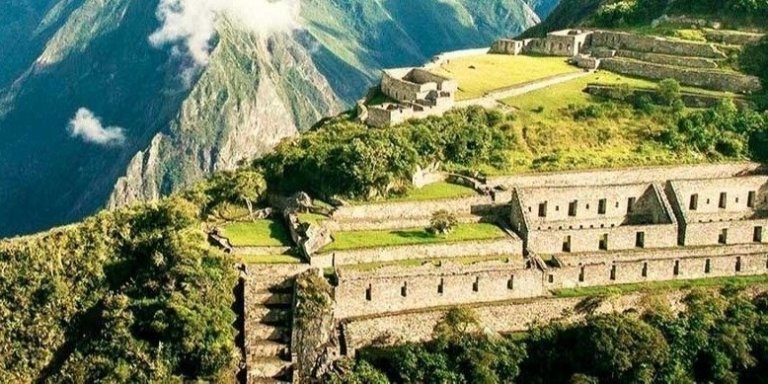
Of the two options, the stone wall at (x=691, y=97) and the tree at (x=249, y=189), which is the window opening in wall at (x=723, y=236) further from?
the tree at (x=249, y=189)

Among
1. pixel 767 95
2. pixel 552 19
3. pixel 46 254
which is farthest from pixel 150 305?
pixel 552 19

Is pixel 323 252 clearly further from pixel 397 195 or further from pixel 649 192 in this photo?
pixel 649 192

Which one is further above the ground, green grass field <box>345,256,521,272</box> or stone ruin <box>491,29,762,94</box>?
stone ruin <box>491,29,762,94</box>

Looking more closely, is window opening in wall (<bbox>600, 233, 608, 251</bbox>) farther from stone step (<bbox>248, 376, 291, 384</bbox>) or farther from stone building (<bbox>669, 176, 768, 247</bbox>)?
stone step (<bbox>248, 376, 291, 384</bbox>)

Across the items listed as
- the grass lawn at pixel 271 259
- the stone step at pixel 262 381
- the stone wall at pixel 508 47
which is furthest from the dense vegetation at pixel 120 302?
the stone wall at pixel 508 47

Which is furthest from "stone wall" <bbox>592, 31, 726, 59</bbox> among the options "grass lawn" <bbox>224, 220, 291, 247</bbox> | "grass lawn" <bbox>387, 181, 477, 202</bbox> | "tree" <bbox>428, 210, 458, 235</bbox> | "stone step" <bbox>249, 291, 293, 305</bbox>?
"stone step" <bbox>249, 291, 293, 305</bbox>

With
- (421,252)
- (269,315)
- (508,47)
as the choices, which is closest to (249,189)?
(421,252)

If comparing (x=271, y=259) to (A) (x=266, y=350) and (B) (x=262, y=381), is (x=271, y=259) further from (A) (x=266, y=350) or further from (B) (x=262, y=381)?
(B) (x=262, y=381)
